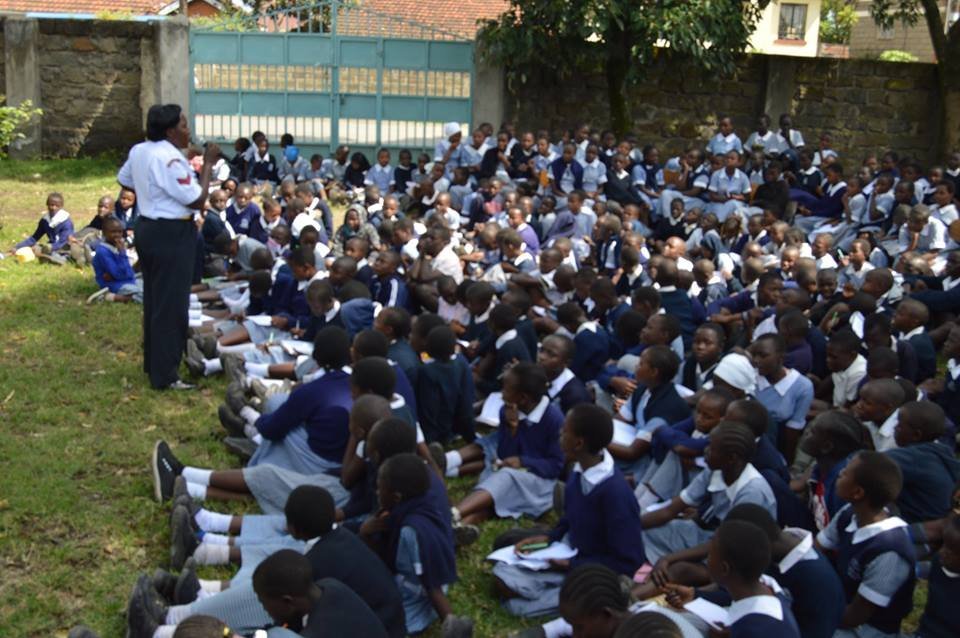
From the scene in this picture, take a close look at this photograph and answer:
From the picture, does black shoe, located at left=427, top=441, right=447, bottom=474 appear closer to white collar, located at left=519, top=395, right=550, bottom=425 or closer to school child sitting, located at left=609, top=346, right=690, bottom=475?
white collar, located at left=519, top=395, right=550, bottom=425

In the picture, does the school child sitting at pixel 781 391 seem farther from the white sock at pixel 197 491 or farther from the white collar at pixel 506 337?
the white sock at pixel 197 491

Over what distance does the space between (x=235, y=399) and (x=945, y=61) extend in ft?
37.5

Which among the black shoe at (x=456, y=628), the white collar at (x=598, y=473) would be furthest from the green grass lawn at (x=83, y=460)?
the white collar at (x=598, y=473)

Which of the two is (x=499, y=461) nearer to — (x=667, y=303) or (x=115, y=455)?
(x=115, y=455)

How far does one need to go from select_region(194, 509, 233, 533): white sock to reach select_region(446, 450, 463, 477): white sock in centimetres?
129

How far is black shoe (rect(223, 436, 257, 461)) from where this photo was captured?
17.4 ft

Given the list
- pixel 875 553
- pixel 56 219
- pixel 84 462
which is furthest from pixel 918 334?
pixel 56 219

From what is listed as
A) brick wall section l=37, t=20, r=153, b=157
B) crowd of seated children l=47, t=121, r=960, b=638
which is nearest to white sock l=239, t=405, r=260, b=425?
crowd of seated children l=47, t=121, r=960, b=638

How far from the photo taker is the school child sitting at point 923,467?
14.4 feet

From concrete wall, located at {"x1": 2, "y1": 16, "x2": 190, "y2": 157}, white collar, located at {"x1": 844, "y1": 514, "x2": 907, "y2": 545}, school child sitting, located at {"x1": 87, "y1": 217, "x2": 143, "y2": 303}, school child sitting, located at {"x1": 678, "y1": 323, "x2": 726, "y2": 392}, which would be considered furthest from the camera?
concrete wall, located at {"x1": 2, "y1": 16, "x2": 190, "y2": 157}

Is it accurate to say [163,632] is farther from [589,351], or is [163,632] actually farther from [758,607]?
[589,351]

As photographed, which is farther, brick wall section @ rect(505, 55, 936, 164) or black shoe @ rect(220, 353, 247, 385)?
brick wall section @ rect(505, 55, 936, 164)

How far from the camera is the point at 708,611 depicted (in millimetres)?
3512

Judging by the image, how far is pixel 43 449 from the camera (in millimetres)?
5285
